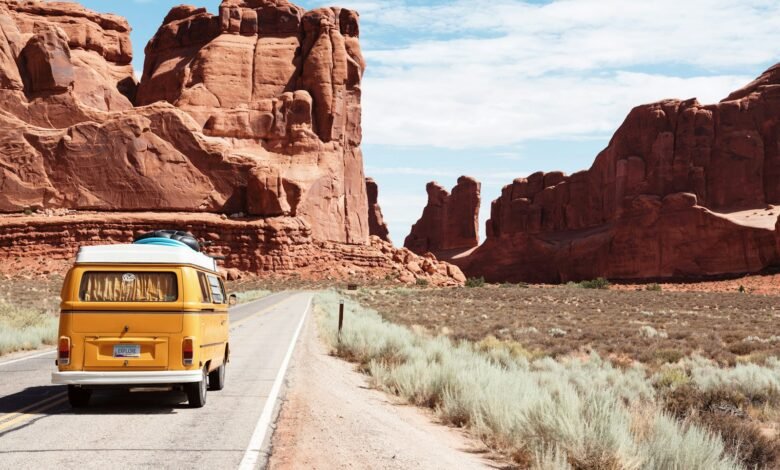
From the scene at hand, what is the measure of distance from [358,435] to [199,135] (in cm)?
7741

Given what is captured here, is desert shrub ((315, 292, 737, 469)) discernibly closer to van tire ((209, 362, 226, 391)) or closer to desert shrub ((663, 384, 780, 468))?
desert shrub ((663, 384, 780, 468))

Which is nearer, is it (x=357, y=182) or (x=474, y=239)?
(x=357, y=182)

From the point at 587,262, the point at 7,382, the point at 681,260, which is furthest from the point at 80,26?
the point at 7,382

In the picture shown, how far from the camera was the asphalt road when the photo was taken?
7.09 meters

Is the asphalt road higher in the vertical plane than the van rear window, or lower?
lower

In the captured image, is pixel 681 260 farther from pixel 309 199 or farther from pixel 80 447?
pixel 80 447

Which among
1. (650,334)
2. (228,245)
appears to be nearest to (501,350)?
(650,334)

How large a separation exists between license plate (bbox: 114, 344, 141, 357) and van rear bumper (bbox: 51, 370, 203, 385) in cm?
23

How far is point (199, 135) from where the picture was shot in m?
82.2

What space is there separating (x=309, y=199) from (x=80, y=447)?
79.6 m

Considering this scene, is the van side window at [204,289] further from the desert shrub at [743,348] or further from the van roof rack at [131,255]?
the desert shrub at [743,348]

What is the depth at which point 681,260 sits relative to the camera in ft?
297

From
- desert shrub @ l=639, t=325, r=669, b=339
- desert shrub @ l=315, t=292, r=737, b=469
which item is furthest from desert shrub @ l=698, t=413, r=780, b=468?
desert shrub @ l=639, t=325, r=669, b=339

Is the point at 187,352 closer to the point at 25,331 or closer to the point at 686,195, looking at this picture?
the point at 25,331
